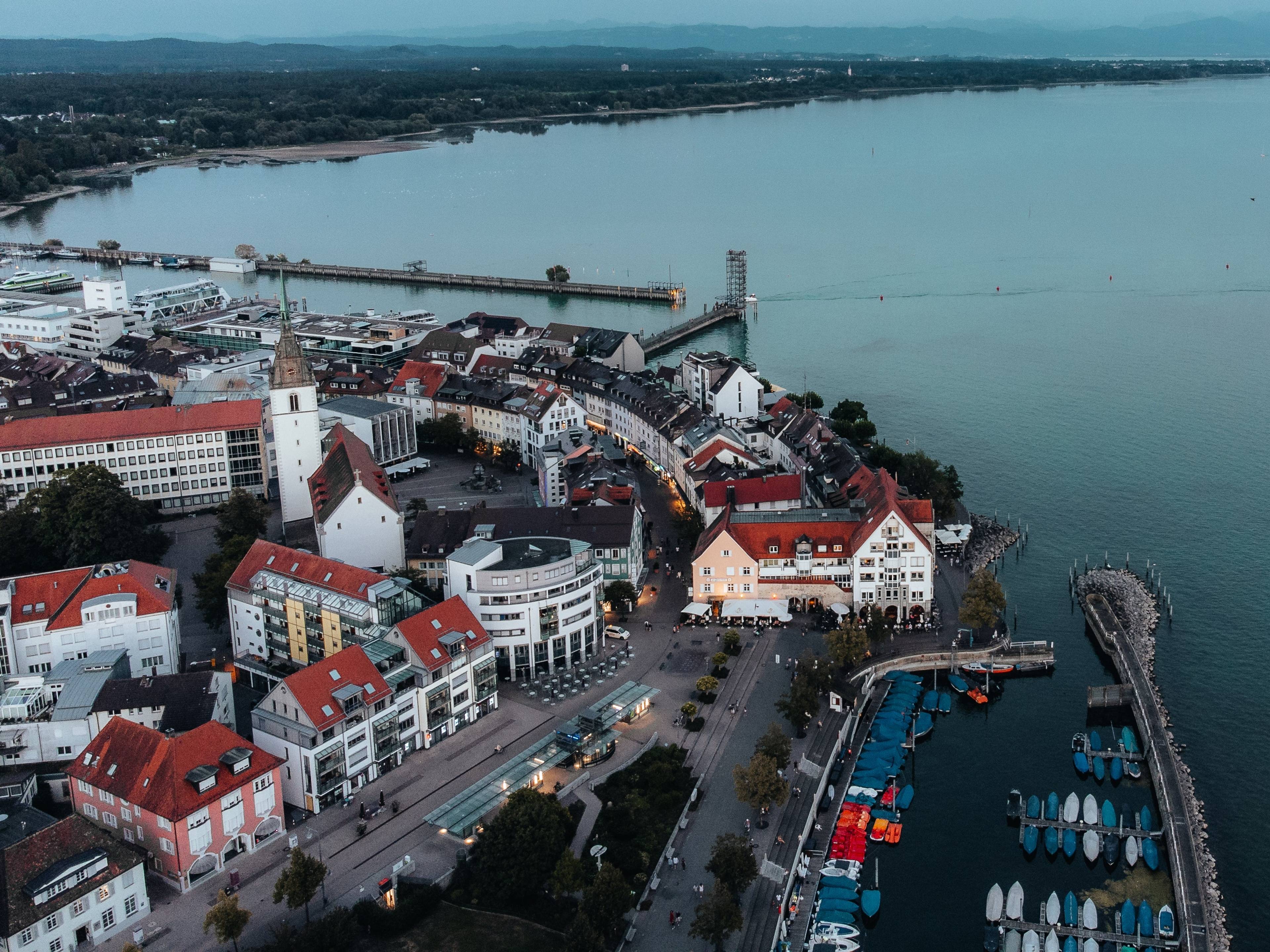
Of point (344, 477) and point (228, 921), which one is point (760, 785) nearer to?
point (228, 921)

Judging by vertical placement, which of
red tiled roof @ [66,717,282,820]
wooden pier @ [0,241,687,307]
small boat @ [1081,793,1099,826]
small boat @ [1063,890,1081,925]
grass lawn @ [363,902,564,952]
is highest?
red tiled roof @ [66,717,282,820]

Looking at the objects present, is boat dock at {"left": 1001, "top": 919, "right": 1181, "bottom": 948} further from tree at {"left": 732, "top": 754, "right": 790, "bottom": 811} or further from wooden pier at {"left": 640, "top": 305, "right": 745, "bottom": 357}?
wooden pier at {"left": 640, "top": 305, "right": 745, "bottom": 357}

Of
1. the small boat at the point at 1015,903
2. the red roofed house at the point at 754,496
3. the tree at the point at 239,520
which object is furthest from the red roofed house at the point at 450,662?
the small boat at the point at 1015,903

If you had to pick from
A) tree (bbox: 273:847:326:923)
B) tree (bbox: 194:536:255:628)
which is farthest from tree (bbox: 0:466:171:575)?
tree (bbox: 273:847:326:923)

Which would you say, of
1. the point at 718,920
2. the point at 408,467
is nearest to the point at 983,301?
the point at 408,467

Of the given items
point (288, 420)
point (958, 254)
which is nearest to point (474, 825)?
point (288, 420)

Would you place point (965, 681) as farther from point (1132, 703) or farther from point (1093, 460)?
point (1093, 460)

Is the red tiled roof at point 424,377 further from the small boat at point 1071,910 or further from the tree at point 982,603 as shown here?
the small boat at point 1071,910
